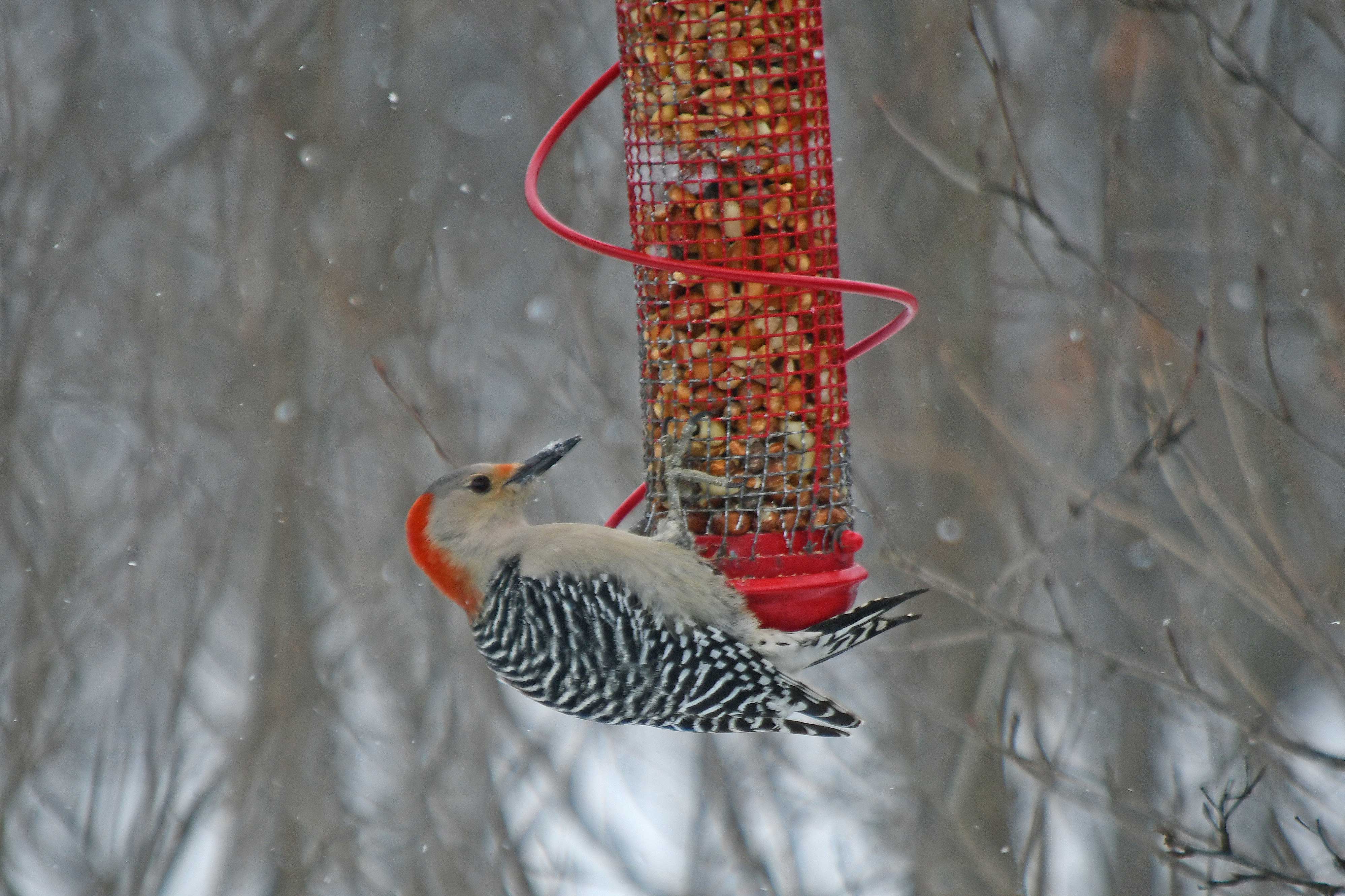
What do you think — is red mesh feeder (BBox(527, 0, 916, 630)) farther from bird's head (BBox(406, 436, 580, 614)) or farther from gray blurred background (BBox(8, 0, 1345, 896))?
gray blurred background (BBox(8, 0, 1345, 896))

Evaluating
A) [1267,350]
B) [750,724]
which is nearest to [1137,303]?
[1267,350]

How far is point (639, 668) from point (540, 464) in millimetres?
723

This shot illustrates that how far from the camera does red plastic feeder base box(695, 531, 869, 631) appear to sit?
3768 mm

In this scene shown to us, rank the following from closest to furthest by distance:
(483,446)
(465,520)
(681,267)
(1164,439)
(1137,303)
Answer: (681,267), (1137,303), (1164,439), (465,520), (483,446)

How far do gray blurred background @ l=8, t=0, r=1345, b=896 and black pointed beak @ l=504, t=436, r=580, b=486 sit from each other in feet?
5.00

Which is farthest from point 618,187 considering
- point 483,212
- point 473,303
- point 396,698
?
point 396,698

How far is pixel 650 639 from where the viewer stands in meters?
3.90

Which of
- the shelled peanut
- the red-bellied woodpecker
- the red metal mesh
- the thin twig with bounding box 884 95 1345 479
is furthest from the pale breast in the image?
the thin twig with bounding box 884 95 1345 479

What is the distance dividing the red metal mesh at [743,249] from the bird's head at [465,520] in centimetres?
56

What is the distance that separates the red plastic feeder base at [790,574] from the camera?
377 cm

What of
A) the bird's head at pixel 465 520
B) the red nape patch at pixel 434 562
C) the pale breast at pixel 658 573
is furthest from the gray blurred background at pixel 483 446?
the pale breast at pixel 658 573

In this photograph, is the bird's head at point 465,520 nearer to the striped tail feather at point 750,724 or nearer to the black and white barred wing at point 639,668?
the black and white barred wing at point 639,668

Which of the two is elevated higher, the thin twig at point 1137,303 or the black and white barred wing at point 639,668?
the thin twig at point 1137,303

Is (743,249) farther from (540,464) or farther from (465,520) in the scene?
(465,520)
